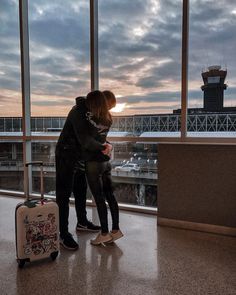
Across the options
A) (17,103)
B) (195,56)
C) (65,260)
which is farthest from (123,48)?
(65,260)

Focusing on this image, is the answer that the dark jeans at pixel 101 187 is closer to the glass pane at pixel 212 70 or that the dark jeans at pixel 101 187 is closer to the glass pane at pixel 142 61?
the glass pane at pixel 142 61

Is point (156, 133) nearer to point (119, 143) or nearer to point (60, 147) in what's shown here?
point (119, 143)

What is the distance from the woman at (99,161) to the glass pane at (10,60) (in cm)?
224

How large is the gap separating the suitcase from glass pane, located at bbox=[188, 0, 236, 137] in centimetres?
190

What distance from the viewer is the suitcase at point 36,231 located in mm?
2227

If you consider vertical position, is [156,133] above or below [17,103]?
below

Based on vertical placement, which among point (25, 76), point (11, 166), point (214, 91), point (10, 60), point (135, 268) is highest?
point (10, 60)

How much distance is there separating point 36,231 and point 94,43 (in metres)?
2.55

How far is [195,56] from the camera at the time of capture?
3.30m

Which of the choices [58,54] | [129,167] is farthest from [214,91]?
[58,54]

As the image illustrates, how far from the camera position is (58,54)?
4.09 meters

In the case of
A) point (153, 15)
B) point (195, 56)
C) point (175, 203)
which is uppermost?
point (153, 15)

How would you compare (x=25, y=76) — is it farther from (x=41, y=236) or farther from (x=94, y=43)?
(x=41, y=236)

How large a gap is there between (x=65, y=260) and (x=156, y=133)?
1857 millimetres
